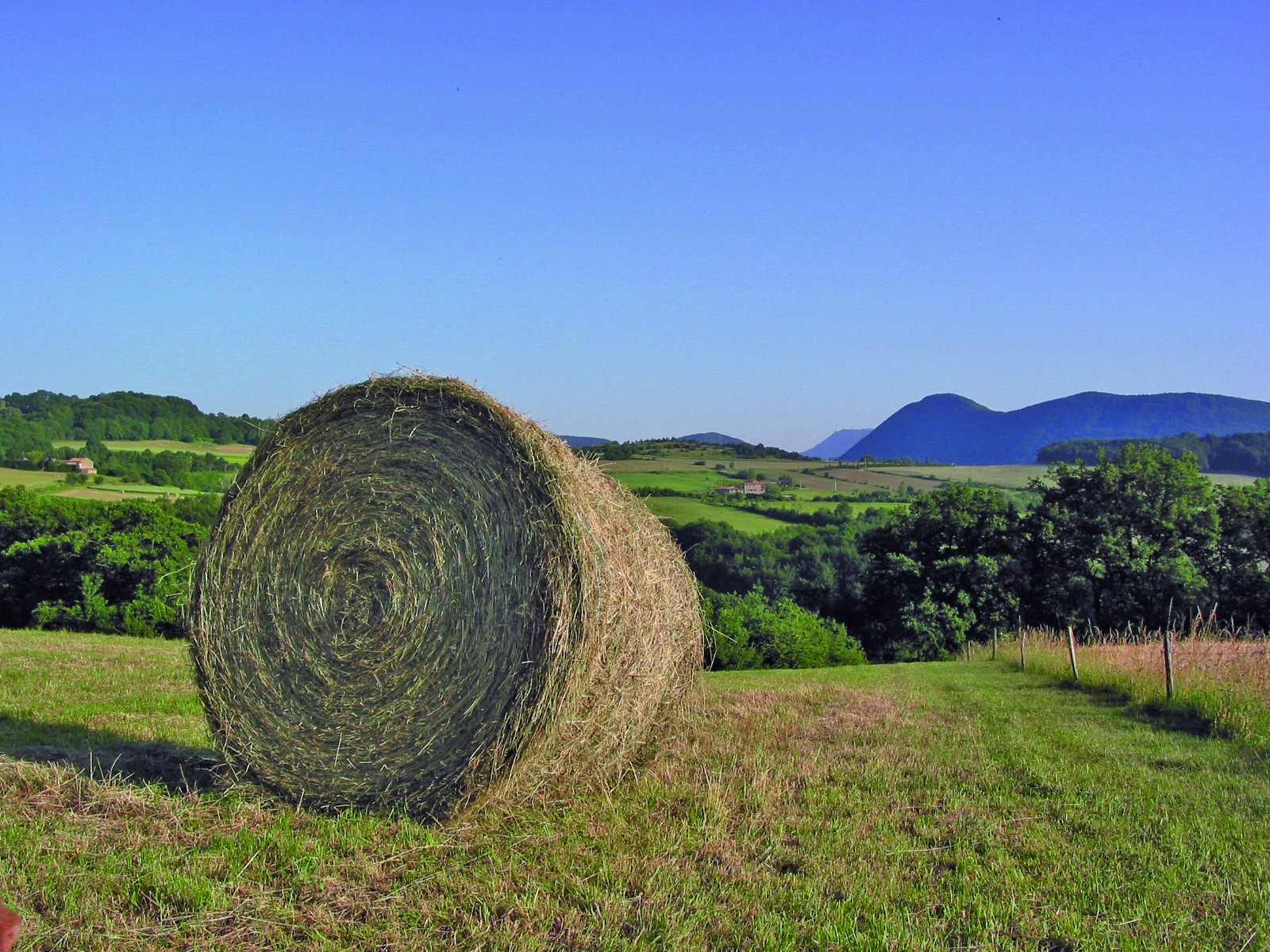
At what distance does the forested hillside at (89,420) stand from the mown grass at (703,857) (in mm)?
53392

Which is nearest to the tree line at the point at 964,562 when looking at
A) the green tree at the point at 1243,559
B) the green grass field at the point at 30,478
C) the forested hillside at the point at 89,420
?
the green tree at the point at 1243,559

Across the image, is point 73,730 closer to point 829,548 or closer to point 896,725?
point 896,725

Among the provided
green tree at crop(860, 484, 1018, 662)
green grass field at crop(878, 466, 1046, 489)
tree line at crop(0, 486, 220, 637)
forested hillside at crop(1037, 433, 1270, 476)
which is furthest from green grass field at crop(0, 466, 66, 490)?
forested hillside at crop(1037, 433, 1270, 476)

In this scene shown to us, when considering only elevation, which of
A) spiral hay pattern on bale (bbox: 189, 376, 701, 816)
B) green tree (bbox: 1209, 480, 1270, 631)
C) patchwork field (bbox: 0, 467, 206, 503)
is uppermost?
patchwork field (bbox: 0, 467, 206, 503)

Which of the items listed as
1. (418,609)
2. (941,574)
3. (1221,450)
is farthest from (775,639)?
(1221,450)

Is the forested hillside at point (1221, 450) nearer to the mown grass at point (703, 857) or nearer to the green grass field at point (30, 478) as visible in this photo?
the mown grass at point (703, 857)

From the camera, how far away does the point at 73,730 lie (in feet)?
26.7

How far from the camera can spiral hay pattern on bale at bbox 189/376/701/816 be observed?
5727mm

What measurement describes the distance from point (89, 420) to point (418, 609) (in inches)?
2479

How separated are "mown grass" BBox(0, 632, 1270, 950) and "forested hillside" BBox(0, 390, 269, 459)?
53392 mm

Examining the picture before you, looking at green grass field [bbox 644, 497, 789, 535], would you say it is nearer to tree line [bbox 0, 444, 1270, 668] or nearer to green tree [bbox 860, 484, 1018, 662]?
tree line [bbox 0, 444, 1270, 668]

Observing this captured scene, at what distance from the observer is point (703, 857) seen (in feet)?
16.5

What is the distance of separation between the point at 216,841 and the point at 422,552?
80.9 inches

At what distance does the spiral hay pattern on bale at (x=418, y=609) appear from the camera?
5.73 metres
